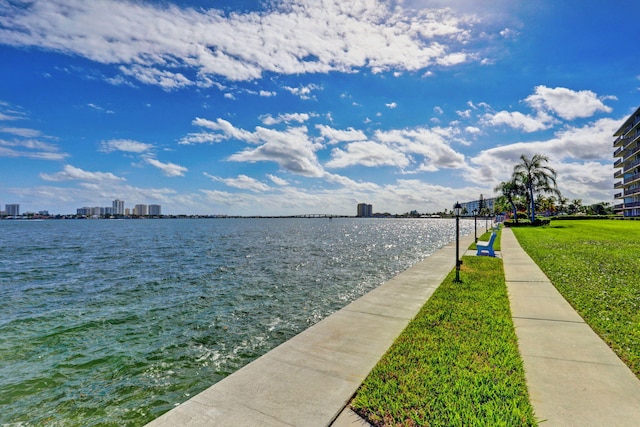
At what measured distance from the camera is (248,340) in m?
7.11

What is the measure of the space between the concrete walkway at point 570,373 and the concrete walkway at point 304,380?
201 centimetres

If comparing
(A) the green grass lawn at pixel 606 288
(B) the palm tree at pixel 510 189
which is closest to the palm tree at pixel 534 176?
(B) the palm tree at pixel 510 189

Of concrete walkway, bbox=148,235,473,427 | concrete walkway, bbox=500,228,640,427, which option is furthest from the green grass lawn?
concrete walkway, bbox=148,235,473,427

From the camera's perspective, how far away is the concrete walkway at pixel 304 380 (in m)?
3.41

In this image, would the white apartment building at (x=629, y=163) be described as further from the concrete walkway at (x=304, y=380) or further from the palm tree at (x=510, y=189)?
the concrete walkway at (x=304, y=380)

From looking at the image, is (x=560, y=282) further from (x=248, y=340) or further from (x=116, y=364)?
(x=116, y=364)

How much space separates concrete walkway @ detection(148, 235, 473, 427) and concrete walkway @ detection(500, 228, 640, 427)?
2.01 meters

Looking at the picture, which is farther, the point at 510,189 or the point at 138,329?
the point at 510,189

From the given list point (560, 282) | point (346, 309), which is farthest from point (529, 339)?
point (560, 282)

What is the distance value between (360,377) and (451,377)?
1.16 metres

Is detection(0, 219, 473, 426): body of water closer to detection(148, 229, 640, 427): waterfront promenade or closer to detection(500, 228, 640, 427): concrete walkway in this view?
detection(148, 229, 640, 427): waterfront promenade

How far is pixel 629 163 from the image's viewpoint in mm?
61969

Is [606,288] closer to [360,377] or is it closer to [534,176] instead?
[360,377]

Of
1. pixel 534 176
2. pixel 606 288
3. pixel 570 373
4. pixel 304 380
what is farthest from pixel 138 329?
pixel 534 176
